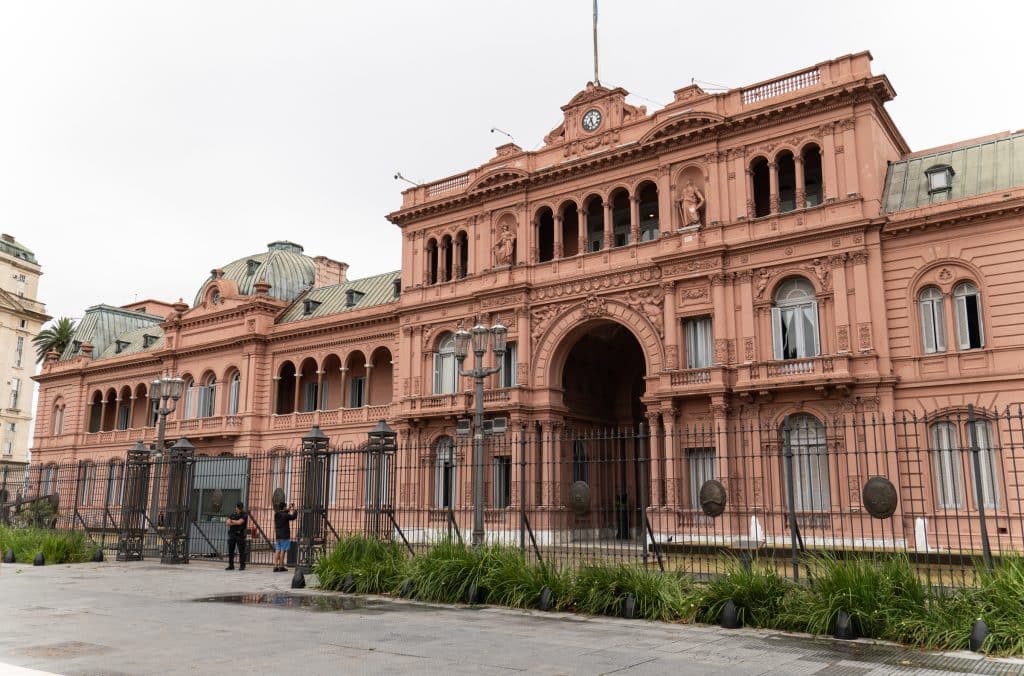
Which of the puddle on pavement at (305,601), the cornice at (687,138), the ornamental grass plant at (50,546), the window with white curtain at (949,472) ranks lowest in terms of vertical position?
the puddle on pavement at (305,601)

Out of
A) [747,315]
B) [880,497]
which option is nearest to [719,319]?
[747,315]

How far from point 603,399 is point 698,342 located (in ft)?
28.6

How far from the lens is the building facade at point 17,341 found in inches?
2886

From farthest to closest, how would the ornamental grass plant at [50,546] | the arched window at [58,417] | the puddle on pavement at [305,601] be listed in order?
1. the arched window at [58,417]
2. the ornamental grass plant at [50,546]
3. the puddle on pavement at [305,601]

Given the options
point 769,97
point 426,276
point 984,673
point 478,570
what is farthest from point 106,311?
point 984,673

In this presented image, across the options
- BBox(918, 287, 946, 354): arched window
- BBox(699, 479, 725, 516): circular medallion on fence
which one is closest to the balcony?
BBox(918, 287, 946, 354): arched window

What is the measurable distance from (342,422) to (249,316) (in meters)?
9.23

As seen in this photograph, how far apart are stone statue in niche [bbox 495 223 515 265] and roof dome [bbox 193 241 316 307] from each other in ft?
60.3

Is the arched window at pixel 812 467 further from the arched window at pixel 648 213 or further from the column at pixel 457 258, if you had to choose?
the column at pixel 457 258

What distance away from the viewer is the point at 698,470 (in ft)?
95.2

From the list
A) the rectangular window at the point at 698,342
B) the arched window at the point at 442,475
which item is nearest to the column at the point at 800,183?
→ the rectangular window at the point at 698,342

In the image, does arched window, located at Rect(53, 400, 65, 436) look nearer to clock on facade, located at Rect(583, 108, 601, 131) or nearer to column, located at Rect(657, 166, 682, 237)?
clock on facade, located at Rect(583, 108, 601, 131)

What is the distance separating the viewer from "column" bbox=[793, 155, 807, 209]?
27.8 metres

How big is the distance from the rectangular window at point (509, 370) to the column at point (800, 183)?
40.4 feet
